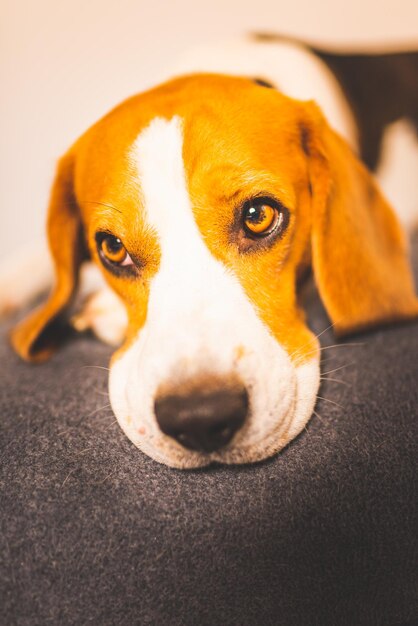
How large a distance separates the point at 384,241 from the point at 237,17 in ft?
4.36

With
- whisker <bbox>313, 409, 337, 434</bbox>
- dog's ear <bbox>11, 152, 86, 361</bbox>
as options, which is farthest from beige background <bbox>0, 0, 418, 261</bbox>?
whisker <bbox>313, 409, 337, 434</bbox>

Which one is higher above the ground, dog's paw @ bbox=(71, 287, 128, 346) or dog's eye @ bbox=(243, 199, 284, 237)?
dog's eye @ bbox=(243, 199, 284, 237)

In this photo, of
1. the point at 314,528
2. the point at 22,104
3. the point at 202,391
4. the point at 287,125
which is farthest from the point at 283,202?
the point at 22,104

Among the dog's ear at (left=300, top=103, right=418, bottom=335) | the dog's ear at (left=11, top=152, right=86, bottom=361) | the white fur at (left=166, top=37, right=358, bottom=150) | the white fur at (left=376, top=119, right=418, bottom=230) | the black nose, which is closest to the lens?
the black nose

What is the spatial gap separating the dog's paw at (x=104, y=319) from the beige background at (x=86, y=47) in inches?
15.7

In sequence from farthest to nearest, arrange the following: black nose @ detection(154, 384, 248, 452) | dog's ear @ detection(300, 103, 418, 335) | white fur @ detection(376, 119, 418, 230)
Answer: white fur @ detection(376, 119, 418, 230) → dog's ear @ detection(300, 103, 418, 335) → black nose @ detection(154, 384, 248, 452)

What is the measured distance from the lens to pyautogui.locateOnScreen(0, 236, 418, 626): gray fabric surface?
92cm

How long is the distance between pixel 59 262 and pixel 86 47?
905 mm

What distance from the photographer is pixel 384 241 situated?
1.49m

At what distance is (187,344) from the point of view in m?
1.00

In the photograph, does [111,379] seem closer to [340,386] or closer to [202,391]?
[202,391]

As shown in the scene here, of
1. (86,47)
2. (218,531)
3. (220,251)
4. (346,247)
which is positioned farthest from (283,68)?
(218,531)

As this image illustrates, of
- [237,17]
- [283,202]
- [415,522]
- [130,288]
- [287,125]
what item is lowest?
[415,522]

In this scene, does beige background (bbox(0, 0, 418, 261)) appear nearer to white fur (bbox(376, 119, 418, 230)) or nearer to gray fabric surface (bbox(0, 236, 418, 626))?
white fur (bbox(376, 119, 418, 230))
